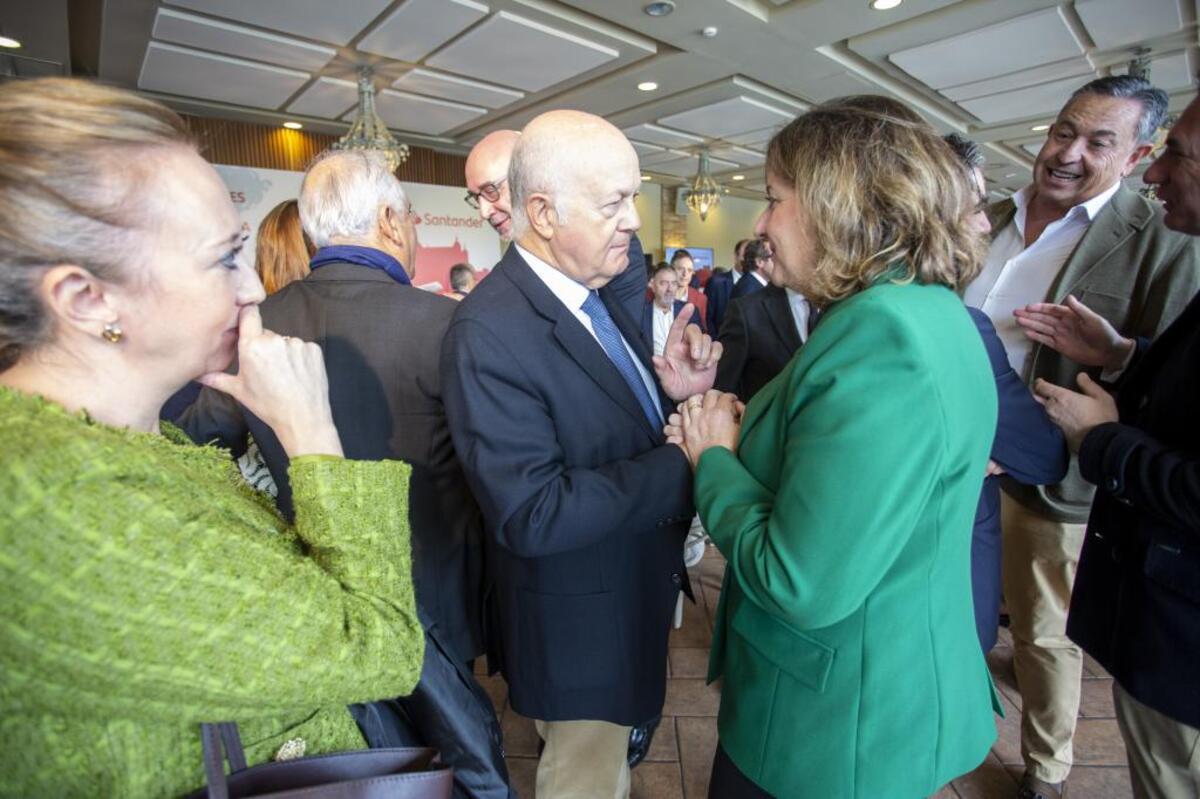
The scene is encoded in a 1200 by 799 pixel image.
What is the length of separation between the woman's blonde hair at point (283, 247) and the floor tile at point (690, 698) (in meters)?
2.33

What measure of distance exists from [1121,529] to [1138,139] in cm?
143

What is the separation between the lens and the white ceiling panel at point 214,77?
16.2 ft

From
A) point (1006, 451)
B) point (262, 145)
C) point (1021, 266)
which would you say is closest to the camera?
point (1006, 451)

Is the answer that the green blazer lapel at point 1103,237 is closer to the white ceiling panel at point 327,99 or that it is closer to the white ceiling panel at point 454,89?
the white ceiling panel at point 454,89

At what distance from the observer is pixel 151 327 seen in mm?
739

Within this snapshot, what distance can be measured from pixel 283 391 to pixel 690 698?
232cm

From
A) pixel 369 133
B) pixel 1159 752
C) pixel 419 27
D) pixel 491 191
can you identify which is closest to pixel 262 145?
pixel 369 133

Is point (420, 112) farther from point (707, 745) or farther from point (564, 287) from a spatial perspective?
point (707, 745)

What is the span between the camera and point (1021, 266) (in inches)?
82.8

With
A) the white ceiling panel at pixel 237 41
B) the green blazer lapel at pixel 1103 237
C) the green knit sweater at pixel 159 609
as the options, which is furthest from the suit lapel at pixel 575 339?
the white ceiling panel at pixel 237 41

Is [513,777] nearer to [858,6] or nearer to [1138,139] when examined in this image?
[1138,139]

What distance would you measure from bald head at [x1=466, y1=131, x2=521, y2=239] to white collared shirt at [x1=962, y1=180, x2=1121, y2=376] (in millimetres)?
1823

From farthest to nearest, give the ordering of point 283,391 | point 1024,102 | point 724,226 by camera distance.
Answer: point 724,226, point 1024,102, point 283,391

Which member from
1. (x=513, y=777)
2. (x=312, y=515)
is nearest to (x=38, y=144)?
(x=312, y=515)
